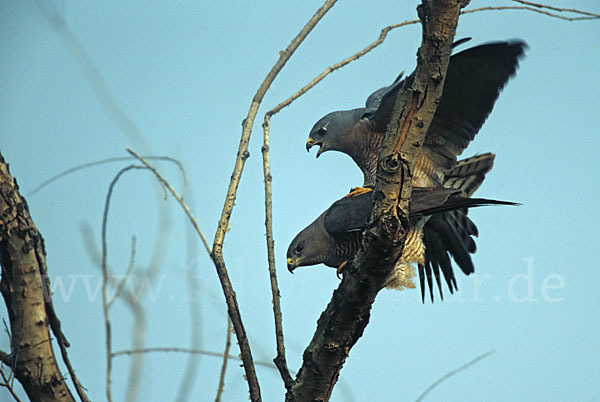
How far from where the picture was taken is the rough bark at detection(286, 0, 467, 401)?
2.18 meters

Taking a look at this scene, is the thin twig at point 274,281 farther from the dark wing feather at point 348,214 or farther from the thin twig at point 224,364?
the dark wing feather at point 348,214

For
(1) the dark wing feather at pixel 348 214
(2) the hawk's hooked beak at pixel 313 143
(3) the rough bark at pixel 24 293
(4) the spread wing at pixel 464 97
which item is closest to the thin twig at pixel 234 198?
(3) the rough bark at pixel 24 293

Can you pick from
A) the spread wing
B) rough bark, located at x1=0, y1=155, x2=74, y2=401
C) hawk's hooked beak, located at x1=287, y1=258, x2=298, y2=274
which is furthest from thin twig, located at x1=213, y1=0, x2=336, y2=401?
hawk's hooked beak, located at x1=287, y1=258, x2=298, y2=274

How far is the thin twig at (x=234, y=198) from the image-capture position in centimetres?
258

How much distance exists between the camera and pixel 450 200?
12.2ft

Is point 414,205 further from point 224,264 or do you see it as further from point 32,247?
point 32,247

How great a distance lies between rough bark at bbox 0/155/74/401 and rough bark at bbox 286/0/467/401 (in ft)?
4.06

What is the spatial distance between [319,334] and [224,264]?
21.8 inches

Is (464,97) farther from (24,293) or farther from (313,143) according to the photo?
(24,293)

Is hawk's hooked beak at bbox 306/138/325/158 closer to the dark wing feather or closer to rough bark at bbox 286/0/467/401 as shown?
the dark wing feather

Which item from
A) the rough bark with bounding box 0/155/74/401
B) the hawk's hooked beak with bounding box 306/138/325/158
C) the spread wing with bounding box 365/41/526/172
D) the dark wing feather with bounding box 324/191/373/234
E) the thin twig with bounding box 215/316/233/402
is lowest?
the thin twig with bounding box 215/316/233/402

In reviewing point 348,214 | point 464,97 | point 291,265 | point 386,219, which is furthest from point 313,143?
point 386,219

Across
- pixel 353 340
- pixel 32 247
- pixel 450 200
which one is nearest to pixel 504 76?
pixel 450 200

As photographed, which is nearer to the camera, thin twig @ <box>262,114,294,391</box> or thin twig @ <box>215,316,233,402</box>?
thin twig @ <box>215,316,233,402</box>
